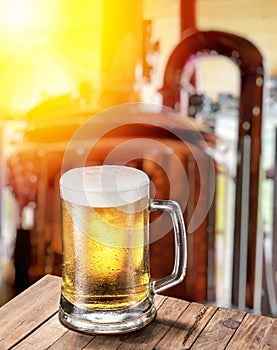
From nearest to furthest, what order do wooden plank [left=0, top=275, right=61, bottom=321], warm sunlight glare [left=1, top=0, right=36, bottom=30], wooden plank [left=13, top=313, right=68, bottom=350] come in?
wooden plank [left=13, top=313, right=68, bottom=350] → wooden plank [left=0, top=275, right=61, bottom=321] → warm sunlight glare [left=1, top=0, right=36, bottom=30]

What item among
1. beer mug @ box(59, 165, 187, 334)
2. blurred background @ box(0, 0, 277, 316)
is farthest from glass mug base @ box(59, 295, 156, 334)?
blurred background @ box(0, 0, 277, 316)

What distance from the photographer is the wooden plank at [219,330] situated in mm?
823

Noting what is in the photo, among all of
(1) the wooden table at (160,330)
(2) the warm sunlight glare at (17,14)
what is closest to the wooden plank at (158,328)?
(1) the wooden table at (160,330)

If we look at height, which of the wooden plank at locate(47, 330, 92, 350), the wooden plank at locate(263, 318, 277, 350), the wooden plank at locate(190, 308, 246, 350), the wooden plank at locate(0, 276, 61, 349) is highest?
the wooden plank at locate(0, 276, 61, 349)

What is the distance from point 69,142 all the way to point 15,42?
182 cm

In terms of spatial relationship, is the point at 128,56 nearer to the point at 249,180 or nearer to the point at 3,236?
the point at 249,180

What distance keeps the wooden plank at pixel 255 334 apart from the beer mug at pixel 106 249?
14 centimetres

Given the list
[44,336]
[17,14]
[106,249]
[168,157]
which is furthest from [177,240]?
[17,14]

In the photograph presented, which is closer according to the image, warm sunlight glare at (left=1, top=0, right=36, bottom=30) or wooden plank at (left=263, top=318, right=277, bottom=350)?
wooden plank at (left=263, top=318, right=277, bottom=350)

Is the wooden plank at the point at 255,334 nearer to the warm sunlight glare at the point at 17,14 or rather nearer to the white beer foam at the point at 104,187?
the white beer foam at the point at 104,187

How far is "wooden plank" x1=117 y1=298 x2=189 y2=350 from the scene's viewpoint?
819 millimetres

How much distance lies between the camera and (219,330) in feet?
2.85

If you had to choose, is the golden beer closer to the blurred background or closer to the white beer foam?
the white beer foam

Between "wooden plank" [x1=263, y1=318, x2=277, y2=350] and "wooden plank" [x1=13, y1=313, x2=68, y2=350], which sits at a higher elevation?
"wooden plank" [x1=13, y1=313, x2=68, y2=350]
